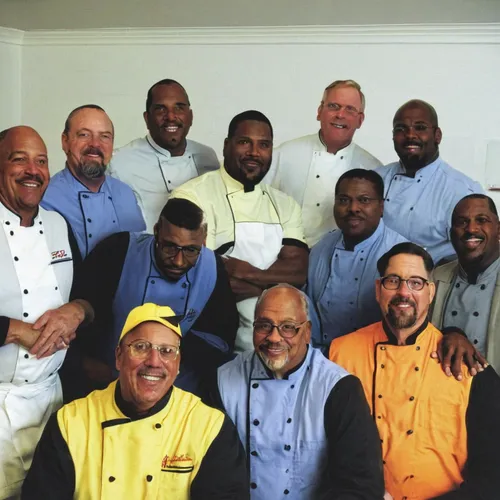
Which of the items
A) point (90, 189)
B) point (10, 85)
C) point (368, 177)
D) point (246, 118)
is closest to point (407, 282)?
point (368, 177)

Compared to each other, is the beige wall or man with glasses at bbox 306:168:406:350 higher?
the beige wall

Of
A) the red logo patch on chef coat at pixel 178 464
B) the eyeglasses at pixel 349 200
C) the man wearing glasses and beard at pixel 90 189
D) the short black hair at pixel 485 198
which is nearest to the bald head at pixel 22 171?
the man wearing glasses and beard at pixel 90 189

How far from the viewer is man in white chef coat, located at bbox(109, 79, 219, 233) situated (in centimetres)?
265

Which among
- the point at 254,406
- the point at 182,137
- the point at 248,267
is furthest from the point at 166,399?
the point at 182,137

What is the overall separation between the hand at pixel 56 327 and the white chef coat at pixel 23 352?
37mm

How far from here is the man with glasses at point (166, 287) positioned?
2.31m

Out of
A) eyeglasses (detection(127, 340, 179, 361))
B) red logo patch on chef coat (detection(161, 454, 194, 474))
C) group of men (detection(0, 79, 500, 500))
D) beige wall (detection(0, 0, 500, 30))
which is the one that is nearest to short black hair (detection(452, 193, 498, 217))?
group of men (detection(0, 79, 500, 500))

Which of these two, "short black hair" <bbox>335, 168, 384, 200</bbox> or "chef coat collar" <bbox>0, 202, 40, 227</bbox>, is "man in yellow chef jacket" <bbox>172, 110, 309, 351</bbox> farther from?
"chef coat collar" <bbox>0, 202, 40, 227</bbox>

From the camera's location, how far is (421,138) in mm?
2570

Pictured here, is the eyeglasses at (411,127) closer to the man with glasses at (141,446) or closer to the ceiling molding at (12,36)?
the man with glasses at (141,446)

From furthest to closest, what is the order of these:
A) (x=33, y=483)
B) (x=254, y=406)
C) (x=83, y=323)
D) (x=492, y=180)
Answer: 1. (x=492, y=180)
2. (x=83, y=323)
3. (x=254, y=406)
4. (x=33, y=483)

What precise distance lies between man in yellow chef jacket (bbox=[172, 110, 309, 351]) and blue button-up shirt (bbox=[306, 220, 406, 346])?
0.29 ft

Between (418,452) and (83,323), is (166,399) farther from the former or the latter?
(418,452)

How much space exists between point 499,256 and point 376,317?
1.42ft
